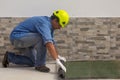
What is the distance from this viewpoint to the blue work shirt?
12.1 ft

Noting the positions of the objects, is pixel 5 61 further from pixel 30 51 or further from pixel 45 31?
pixel 45 31

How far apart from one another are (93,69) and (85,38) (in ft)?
2.04

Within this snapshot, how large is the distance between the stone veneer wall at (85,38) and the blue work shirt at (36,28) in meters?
0.33

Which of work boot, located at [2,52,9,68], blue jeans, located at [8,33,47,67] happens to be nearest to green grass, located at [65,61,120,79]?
blue jeans, located at [8,33,47,67]

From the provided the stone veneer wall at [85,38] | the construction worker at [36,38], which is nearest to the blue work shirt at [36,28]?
the construction worker at [36,38]

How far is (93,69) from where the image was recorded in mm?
3873

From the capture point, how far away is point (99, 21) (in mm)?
4312

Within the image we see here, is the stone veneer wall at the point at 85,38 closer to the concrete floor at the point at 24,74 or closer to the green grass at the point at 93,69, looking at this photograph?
the green grass at the point at 93,69

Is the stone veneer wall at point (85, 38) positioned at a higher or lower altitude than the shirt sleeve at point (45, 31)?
lower
